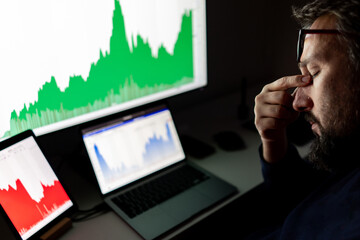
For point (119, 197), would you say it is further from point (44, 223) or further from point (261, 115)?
point (261, 115)

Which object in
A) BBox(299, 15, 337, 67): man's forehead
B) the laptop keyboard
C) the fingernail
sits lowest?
the laptop keyboard

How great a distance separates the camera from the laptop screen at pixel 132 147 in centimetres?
99

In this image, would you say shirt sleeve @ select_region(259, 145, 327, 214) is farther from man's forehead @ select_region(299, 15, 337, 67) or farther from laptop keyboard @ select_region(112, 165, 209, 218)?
man's forehead @ select_region(299, 15, 337, 67)

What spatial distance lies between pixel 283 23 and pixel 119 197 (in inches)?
45.9

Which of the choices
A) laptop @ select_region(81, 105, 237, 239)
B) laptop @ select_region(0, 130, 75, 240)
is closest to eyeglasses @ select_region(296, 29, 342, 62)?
laptop @ select_region(81, 105, 237, 239)

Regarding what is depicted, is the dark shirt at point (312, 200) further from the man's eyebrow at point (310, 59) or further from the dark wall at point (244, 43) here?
the dark wall at point (244, 43)

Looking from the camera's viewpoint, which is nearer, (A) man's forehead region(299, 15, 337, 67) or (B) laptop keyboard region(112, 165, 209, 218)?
(A) man's forehead region(299, 15, 337, 67)

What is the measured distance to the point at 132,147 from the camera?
1.05 m

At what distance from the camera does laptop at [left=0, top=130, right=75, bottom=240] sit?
795 millimetres

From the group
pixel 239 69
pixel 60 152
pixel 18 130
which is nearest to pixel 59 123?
pixel 18 130

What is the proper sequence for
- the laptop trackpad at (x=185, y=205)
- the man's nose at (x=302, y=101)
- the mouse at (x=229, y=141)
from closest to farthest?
the man's nose at (x=302, y=101) → the laptop trackpad at (x=185, y=205) → the mouse at (x=229, y=141)

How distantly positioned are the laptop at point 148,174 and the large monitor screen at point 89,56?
3.8 inches

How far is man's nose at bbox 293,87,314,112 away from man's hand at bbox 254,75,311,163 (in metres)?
0.03

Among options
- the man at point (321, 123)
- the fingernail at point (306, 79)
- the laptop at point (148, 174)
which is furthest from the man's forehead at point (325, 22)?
the laptop at point (148, 174)
